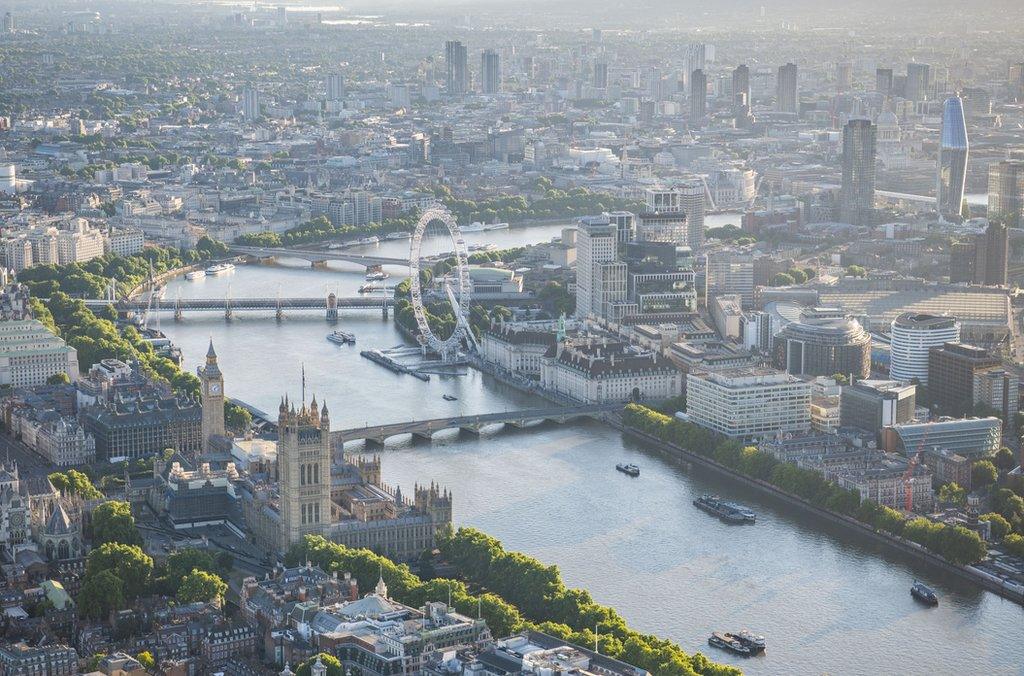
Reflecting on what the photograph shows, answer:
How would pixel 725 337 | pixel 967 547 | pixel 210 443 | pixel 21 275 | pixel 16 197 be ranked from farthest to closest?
pixel 16 197, pixel 21 275, pixel 725 337, pixel 210 443, pixel 967 547

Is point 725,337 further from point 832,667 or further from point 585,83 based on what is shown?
point 585,83

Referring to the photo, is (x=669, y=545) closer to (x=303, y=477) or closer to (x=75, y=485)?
(x=303, y=477)

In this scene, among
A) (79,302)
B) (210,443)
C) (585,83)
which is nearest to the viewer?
(210,443)

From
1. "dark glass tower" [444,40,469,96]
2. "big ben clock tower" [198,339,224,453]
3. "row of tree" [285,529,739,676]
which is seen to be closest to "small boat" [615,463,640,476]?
"row of tree" [285,529,739,676]

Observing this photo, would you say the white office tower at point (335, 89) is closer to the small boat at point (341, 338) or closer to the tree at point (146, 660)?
the small boat at point (341, 338)

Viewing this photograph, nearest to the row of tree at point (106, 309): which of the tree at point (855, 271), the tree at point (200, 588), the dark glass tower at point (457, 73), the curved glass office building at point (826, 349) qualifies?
the tree at point (200, 588)

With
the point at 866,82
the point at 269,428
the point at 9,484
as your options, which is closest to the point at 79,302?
the point at 269,428
